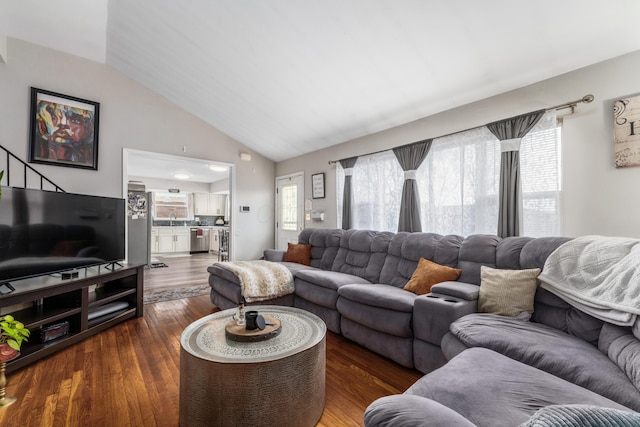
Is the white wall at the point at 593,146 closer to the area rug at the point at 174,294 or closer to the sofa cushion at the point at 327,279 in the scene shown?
the sofa cushion at the point at 327,279

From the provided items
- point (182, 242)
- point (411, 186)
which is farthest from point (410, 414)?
point (182, 242)

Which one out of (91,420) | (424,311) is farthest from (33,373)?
(424,311)

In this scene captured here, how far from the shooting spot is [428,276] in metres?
2.66

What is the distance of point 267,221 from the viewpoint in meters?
6.29

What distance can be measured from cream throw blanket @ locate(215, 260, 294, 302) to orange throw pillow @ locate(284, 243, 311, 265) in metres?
0.70

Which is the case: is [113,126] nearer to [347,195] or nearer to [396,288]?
[347,195]

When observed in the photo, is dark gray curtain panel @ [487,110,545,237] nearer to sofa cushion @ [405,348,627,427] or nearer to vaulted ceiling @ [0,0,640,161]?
vaulted ceiling @ [0,0,640,161]

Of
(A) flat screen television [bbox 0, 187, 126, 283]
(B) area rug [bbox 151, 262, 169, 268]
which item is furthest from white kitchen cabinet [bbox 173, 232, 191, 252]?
(A) flat screen television [bbox 0, 187, 126, 283]

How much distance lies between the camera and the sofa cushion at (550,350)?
4.04 ft

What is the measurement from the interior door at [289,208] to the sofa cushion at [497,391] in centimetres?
446

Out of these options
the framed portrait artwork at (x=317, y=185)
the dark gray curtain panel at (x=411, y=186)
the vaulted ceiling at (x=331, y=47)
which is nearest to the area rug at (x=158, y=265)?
the vaulted ceiling at (x=331, y=47)

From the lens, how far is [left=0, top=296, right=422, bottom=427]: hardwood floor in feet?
5.45

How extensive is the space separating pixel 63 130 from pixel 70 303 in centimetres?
271

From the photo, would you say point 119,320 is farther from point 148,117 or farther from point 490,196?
point 490,196
